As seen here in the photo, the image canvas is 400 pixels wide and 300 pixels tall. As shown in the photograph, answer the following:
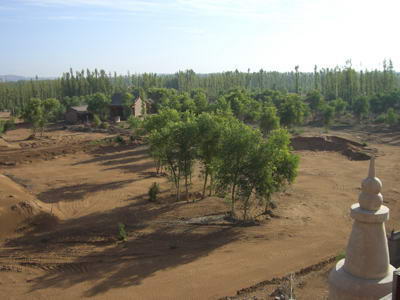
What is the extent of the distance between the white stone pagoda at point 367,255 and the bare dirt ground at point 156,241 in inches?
311

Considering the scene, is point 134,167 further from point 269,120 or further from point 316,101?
point 316,101

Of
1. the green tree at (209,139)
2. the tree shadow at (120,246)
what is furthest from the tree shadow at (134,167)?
the green tree at (209,139)

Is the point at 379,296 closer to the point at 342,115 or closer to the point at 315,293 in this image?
the point at 315,293

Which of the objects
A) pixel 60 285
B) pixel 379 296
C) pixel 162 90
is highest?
pixel 162 90

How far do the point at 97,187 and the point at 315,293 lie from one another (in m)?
18.5

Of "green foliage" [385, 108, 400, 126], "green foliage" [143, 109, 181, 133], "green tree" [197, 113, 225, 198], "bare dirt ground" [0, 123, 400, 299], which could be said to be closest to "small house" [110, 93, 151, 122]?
"green foliage" [143, 109, 181, 133]

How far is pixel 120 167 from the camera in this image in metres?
34.2

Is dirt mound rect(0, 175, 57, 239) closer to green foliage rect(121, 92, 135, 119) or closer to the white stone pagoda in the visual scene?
the white stone pagoda

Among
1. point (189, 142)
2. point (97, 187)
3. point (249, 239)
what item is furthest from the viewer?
point (97, 187)

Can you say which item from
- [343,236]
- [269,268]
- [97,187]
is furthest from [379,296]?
[97,187]

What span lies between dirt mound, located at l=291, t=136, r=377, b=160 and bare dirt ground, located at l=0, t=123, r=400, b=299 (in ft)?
28.8

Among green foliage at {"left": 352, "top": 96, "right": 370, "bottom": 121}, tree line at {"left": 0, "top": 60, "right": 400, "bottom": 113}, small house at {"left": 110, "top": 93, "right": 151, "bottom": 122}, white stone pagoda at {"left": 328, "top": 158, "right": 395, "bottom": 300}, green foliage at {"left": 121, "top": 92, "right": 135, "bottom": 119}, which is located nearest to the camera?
white stone pagoda at {"left": 328, "top": 158, "right": 395, "bottom": 300}

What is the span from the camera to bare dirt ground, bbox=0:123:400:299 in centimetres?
1412

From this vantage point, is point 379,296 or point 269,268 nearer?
point 379,296
